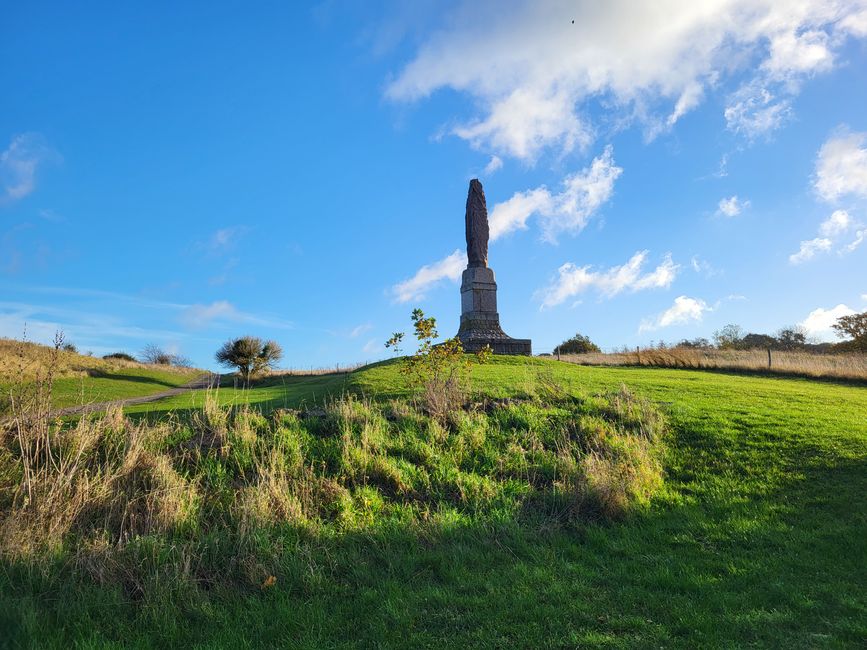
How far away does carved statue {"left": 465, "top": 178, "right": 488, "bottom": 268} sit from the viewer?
2555 centimetres

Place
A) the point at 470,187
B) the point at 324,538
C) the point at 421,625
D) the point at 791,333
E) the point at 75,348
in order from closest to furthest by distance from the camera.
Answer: the point at 421,625, the point at 324,538, the point at 470,187, the point at 75,348, the point at 791,333

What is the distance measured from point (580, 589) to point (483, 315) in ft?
65.6

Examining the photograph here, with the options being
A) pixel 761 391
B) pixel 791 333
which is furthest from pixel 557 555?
pixel 791 333

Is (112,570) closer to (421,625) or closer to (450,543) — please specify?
(421,625)

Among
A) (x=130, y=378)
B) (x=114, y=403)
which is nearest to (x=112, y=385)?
(x=130, y=378)

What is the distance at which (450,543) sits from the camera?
5562 millimetres

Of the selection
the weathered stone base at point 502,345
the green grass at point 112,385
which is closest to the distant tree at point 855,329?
the weathered stone base at point 502,345

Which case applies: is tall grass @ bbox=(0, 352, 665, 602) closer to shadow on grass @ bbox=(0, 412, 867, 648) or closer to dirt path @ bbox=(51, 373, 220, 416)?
shadow on grass @ bbox=(0, 412, 867, 648)

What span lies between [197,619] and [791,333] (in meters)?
59.7

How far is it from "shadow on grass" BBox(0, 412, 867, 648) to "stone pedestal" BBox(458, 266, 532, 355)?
16771mm

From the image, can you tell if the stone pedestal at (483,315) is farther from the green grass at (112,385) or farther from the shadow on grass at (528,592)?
the shadow on grass at (528,592)

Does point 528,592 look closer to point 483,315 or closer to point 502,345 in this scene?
point 502,345

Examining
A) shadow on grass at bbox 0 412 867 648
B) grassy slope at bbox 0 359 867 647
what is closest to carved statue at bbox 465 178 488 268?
grassy slope at bbox 0 359 867 647

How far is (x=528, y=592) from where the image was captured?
15.2 feet
